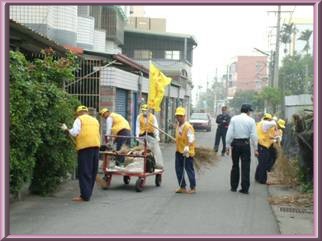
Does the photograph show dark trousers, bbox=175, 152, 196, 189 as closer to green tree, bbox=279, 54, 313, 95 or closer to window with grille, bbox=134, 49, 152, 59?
window with grille, bbox=134, 49, 152, 59

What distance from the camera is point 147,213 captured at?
29.9 ft

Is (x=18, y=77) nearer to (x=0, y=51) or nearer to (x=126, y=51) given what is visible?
(x=0, y=51)

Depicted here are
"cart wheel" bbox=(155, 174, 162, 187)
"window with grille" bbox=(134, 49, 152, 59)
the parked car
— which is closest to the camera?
"cart wheel" bbox=(155, 174, 162, 187)

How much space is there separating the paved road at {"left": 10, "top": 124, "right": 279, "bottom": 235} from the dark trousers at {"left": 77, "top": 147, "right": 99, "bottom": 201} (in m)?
0.21

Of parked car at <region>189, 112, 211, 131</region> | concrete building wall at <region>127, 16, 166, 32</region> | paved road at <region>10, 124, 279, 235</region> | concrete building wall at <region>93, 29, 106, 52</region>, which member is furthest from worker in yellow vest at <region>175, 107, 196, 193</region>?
concrete building wall at <region>127, 16, 166, 32</region>

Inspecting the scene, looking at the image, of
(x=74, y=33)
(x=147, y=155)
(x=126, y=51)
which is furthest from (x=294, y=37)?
(x=147, y=155)

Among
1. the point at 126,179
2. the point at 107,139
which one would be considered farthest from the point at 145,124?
the point at 126,179

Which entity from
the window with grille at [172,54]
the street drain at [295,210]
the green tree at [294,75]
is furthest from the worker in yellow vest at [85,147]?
the green tree at [294,75]

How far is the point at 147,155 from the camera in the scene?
38.1 feet

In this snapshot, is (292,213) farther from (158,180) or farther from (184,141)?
(158,180)

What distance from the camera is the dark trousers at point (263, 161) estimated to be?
13.2 metres

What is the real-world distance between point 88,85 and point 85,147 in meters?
6.44

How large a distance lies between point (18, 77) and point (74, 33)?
1382cm

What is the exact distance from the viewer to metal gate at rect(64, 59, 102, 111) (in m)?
16.2
